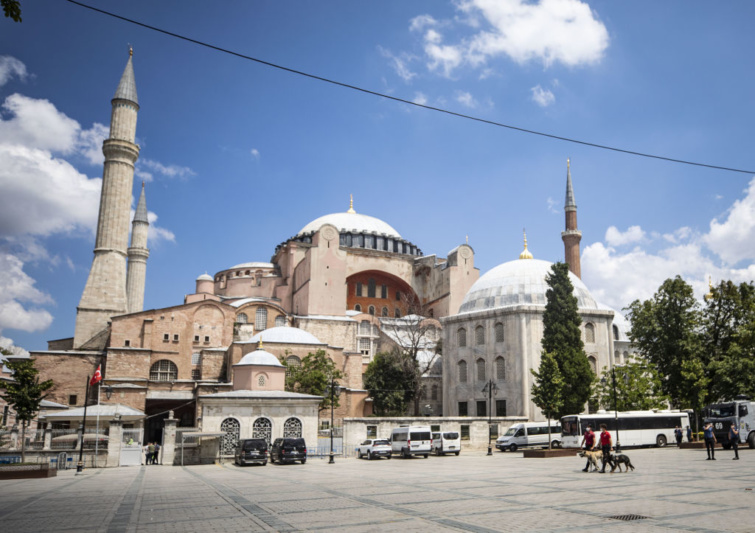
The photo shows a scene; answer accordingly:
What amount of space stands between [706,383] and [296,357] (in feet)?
78.5

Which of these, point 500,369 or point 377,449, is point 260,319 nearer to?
point 500,369

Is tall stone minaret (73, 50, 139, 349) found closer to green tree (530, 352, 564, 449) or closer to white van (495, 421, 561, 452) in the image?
white van (495, 421, 561, 452)

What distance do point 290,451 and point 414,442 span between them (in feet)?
18.4

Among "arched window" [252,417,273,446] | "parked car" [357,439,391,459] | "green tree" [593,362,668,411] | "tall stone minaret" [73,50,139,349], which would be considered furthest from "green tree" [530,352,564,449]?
"tall stone minaret" [73,50,139,349]

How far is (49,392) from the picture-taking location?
38.5 m

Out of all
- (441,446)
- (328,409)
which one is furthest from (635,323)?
(328,409)

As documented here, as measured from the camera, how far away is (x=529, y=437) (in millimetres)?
30734

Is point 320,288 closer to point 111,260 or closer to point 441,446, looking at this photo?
point 111,260

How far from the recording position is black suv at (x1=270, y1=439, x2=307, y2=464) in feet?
80.7

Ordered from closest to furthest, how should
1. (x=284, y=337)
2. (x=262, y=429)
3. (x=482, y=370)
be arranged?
1. (x=262, y=429)
2. (x=482, y=370)
3. (x=284, y=337)

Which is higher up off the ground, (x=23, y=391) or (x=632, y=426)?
(x=23, y=391)

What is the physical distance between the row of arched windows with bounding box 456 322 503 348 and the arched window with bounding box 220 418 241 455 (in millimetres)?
18108

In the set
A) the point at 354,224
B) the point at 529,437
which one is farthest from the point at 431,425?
the point at 354,224

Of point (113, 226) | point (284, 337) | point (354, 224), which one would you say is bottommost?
point (284, 337)
